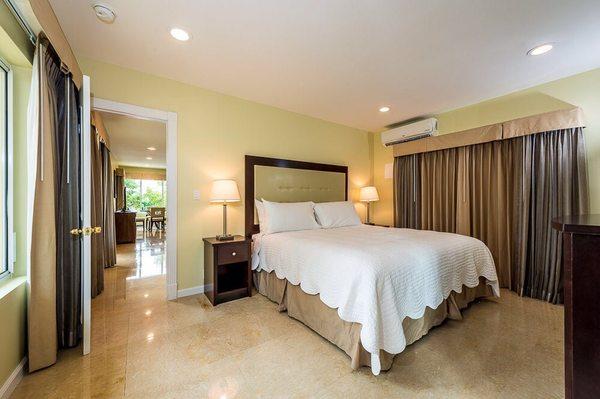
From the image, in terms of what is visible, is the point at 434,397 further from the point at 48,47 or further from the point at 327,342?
the point at 48,47

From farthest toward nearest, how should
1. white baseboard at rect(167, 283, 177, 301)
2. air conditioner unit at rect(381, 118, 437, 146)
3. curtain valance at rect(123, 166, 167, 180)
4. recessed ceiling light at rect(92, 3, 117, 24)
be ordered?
curtain valance at rect(123, 166, 167, 180), air conditioner unit at rect(381, 118, 437, 146), white baseboard at rect(167, 283, 177, 301), recessed ceiling light at rect(92, 3, 117, 24)

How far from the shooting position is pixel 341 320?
183cm

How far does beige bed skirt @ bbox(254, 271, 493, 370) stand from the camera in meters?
1.68

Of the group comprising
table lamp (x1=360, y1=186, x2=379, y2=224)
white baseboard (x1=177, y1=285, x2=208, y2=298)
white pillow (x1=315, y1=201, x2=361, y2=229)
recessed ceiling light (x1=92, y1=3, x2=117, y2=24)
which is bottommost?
white baseboard (x1=177, y1=285, x2=208, y2=298)

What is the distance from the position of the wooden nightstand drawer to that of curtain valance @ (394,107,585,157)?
3.05 metres

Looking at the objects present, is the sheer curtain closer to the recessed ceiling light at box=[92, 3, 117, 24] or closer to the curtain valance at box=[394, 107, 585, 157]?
the recessed ceiling light at box=[92, 3, 117, 24]

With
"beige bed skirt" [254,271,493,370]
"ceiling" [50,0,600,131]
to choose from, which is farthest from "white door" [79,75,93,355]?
"beige bed skirt" [254,271,493,370]

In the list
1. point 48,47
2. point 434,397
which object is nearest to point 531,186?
point 434,397

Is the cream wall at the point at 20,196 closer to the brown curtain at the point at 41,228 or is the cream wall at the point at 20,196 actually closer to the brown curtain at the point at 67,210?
the brown curtain at the point at 41,228

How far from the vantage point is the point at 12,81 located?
168cm

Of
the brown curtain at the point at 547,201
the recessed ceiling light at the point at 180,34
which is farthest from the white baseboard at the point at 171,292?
the brown curtain at the point at 547,201

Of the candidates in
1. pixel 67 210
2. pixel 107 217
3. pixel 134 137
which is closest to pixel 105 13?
pixel 67 210

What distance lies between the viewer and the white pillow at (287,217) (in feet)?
10.1

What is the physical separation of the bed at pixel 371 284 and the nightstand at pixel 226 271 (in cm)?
18
